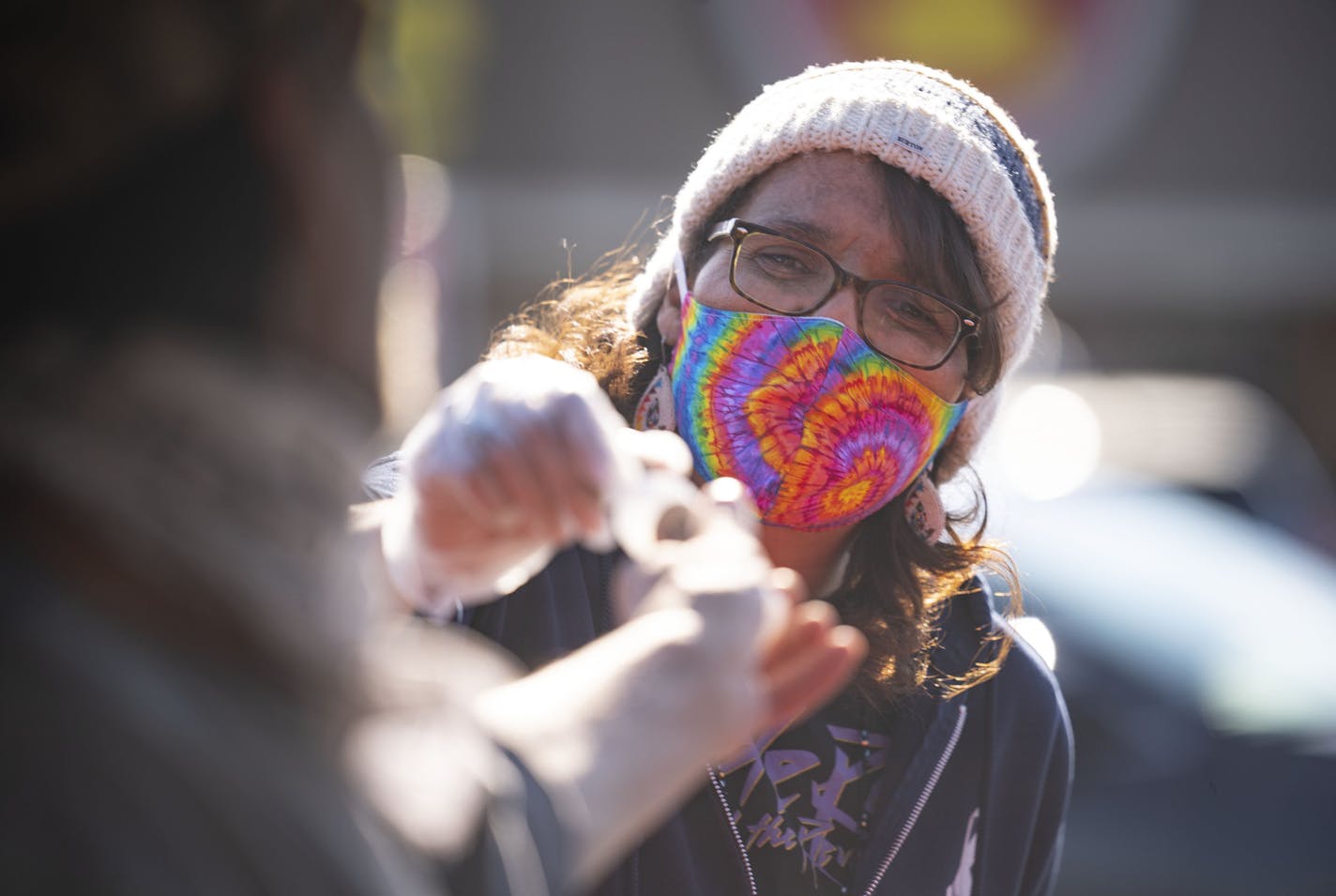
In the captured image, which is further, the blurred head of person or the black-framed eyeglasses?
the black-framed eyeglasses

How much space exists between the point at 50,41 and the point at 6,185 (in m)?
0.09

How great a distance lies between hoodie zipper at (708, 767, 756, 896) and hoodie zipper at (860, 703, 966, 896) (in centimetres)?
2

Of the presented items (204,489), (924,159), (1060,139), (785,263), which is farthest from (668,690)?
(1060,139)

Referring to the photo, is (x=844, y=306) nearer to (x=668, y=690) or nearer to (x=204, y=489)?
(x=668, y=690)

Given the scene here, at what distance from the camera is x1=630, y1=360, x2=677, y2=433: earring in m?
2.17

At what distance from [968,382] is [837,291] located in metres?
0.34

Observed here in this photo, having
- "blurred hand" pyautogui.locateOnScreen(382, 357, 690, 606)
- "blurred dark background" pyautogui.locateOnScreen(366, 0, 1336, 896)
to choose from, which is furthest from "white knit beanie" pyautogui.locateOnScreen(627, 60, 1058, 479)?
"blurred dark background" pyautogui.locateOnScreen(366, 0, 1336, 896)

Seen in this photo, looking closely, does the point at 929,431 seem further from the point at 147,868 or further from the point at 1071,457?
the point at 1071,457

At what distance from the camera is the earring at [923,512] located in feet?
7.85

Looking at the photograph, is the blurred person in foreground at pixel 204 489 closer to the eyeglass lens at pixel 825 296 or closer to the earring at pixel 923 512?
the eyeglass lens at pixel 825 296

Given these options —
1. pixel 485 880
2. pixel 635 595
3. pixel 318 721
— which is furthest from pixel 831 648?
pixel 318 721

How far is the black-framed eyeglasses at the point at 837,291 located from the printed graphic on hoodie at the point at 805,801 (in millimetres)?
675

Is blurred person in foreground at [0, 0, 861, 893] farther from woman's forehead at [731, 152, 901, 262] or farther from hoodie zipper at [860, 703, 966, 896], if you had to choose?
woman's forehead at [731, 152, 901, 262]

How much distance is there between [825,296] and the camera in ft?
7.07
